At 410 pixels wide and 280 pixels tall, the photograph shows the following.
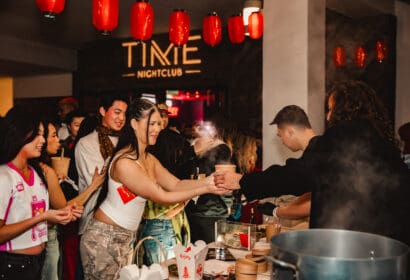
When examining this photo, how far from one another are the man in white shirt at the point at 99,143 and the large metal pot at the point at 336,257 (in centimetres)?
284

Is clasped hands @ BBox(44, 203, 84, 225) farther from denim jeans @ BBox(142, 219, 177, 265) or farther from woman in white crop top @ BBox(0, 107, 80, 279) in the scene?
denim jeans @ BBox(142, 219, 177, 265)

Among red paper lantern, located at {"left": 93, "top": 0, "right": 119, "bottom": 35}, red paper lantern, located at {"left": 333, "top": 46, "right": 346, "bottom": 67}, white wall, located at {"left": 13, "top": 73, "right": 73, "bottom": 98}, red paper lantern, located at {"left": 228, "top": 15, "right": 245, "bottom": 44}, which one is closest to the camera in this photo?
red paper lantern, located at {"left": 93, "top": 0, "right": 119, "bottom": 35}

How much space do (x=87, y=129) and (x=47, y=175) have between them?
157cm

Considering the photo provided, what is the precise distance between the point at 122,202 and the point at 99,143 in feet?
5.26

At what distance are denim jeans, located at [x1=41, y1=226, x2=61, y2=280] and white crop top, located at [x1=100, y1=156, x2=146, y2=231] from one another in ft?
2.25

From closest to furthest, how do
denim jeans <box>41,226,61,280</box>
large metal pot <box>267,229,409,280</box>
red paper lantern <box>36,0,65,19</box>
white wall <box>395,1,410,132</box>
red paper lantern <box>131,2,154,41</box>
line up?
1. large metal pot <box>267,229,409,280</box>
2. denim jeans <box>41,226,61,280</box>
3. red paper lantern <box>36,0,65,19</box>
4. red paper lantern <box>131,2,154,41</box>
5. white wall <box>395,1,410,132</box>

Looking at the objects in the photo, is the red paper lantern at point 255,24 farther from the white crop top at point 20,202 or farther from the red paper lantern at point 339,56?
the white crop top at point 20,202

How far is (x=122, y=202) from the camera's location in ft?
9.38

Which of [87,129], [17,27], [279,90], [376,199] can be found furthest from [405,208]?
[17,27]

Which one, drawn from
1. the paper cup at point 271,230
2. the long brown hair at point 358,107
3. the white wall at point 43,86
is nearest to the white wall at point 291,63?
the paper cup at point 271,230

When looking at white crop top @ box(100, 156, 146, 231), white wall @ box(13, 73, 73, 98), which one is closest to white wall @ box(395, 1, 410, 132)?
white crop top @ box(100, 156, 146, 231)

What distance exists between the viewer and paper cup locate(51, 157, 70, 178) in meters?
3.86

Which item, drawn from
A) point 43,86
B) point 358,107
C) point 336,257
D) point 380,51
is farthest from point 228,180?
point 43,86

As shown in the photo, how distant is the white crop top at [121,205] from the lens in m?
2.85
